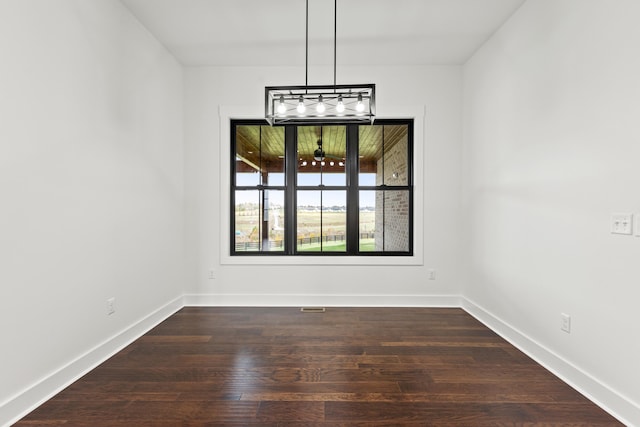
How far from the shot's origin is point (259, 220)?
4145 mm

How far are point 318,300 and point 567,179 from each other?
9.10 ft

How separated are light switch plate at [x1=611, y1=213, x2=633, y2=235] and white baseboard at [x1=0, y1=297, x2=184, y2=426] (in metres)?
3.57

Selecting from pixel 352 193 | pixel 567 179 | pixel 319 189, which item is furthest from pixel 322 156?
pixel 567 179

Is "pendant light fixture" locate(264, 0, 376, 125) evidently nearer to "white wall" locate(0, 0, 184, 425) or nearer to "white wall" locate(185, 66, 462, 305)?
"white wall" locate(0, 0, 184, 425)

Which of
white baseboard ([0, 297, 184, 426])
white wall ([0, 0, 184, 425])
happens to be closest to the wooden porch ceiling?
white wall ([0, 0, 184, 425])

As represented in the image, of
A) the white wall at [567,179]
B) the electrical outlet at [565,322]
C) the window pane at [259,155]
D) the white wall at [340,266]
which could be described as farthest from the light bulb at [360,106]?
the electrical outlet at [565,322]

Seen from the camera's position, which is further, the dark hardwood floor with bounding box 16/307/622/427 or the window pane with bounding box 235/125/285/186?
the window pane with bounding box 235/125/285/186

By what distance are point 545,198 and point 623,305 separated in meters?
0.92

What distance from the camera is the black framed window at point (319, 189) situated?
4.09 m

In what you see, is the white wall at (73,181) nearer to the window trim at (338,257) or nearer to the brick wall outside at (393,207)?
the window trim at (338,257)

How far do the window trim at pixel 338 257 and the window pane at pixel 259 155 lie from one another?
0.63 feet

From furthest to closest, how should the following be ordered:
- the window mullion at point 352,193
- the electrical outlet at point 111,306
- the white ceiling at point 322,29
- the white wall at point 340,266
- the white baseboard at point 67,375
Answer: the window mullion at point 352,193 → the white wall at point 340,266 → the white ceiling at point 322,29 → the electrical outlet at point 111,306 → the white baseboard at point 67,375

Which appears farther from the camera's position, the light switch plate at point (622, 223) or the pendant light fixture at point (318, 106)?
the pendant light fixture at point (318, 106)

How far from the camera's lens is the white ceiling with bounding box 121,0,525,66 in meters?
2.81
